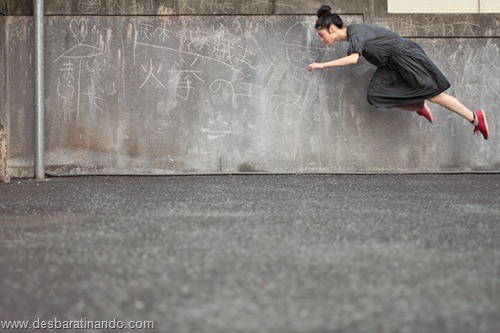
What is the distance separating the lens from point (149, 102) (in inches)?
287

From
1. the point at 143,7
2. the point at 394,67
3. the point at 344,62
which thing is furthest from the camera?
the point at 143,7

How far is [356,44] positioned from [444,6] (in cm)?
132

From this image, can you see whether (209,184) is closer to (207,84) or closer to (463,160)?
(207,84)

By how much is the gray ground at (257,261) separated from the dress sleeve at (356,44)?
174 centimetres

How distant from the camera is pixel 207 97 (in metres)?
7.29

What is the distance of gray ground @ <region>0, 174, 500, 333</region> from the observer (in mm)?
2045

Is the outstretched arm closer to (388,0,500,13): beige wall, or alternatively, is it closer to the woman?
the woman

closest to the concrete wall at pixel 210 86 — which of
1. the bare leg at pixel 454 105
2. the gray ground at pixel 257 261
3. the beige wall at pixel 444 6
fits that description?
the beige wall at pixel 444 6

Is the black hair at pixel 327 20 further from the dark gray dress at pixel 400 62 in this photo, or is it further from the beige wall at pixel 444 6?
the beige wall at pixel 444 6

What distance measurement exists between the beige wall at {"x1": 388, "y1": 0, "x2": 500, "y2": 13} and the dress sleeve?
0.85 metres

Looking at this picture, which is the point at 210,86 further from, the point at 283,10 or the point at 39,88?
the point at 39,88

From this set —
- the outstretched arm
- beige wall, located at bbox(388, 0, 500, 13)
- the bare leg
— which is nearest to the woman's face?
the outstretched arm

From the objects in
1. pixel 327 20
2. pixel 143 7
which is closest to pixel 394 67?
pixel 327 20

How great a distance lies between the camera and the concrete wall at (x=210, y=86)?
725 centimetres
